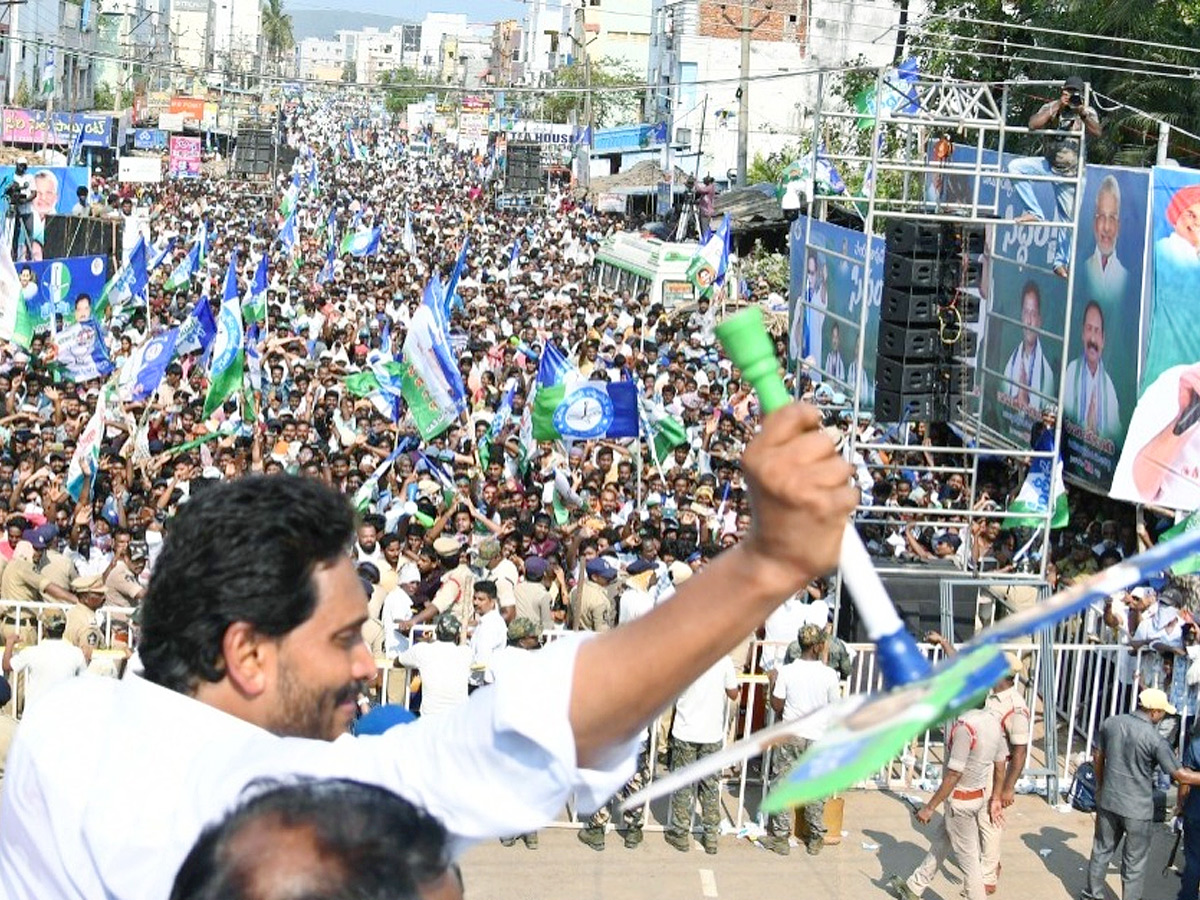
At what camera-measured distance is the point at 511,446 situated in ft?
46.5

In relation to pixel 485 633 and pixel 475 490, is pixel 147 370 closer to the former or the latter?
pixel 475 490

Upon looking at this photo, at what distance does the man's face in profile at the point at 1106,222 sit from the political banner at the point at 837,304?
110 inches

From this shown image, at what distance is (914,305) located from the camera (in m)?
11.5

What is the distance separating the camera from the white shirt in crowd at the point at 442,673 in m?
8.54

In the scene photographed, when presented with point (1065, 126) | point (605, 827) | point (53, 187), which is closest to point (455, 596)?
point (605, 827)

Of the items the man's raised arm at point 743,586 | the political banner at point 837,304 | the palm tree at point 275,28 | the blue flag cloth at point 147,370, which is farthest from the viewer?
the palm tree at point 275,28

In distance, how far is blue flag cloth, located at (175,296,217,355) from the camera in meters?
15.8

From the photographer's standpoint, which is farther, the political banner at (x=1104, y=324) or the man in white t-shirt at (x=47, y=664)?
the political banner at (x=1104, y=324)

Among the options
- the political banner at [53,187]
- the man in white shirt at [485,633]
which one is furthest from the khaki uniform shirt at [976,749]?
the political banner at [53,187]

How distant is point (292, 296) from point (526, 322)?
12.2 ft

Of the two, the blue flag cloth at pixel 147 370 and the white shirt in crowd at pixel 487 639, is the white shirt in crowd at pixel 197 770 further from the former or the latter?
the blue flag cloth at pixel 147 370

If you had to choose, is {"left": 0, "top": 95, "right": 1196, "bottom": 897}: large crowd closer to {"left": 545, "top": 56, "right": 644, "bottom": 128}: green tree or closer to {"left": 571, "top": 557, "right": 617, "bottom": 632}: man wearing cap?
{"left": 571, "top": 557, "right": 617, "bottom": 632}: man wearing cap

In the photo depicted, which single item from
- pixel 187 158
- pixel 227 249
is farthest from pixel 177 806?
pixel 187 158

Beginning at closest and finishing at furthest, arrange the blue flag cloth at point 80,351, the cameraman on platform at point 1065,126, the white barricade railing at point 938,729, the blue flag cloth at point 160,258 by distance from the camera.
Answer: the white barricade railing at point 938,729 < the cameraman on platform at point 1065,126 < the blue flag cloth at point 80,351 < the blue flag cloth at point 160,258
